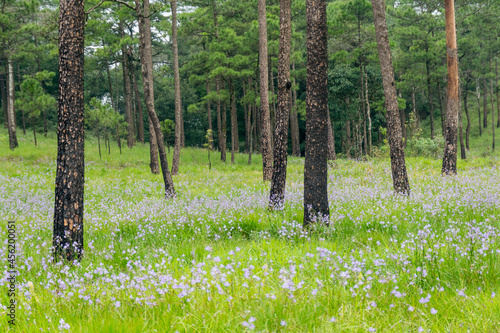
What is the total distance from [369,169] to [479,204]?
960 cm

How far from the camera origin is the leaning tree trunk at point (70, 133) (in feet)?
15.7

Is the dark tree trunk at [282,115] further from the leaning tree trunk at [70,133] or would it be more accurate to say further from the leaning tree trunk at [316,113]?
the leaning tree trunk at [70,133]

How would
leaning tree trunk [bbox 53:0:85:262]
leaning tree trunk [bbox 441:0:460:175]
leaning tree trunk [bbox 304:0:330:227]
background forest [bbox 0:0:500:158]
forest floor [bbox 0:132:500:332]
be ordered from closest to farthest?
forest floor [bbox 0:132:500:332] → leaning tree trunk [bbox 53:0:85:262] → leaning tree trunk [bbox 304:0:330:227] → leaning tree trunk [bbox 441:0:460:175] → background forest [bbox 0:0:500:158]

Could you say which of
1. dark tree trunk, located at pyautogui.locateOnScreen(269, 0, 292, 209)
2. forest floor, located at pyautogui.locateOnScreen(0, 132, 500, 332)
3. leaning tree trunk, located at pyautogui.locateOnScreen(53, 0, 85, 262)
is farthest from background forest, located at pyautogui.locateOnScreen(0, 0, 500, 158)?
forest floor, located at pyautogui.locateOnScreen(0, 132, 500, 332)

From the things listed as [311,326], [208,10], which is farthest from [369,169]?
[208,10]

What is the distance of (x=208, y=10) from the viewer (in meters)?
27.2

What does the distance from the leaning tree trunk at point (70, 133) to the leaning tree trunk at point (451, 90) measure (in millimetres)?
13352

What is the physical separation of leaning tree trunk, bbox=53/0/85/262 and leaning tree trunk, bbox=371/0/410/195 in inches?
296

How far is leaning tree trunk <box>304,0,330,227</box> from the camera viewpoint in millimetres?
5836

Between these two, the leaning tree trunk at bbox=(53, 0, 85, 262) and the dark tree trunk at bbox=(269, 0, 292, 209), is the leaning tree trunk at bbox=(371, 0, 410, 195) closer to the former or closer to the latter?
the dark tree trunk at bbox=(269, 0, 292, 209)

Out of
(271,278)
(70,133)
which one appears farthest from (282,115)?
(271,278)

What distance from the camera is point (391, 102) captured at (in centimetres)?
951

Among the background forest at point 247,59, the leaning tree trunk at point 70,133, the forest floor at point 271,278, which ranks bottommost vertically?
the forest floor at point 271,278

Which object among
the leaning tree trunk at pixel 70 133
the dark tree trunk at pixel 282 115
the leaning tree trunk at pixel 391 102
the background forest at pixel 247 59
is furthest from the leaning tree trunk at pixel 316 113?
the background forest at pixel 247 59
